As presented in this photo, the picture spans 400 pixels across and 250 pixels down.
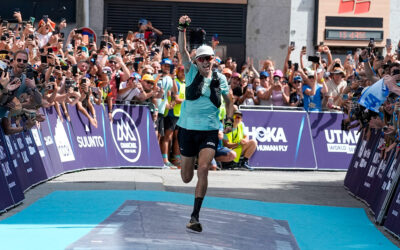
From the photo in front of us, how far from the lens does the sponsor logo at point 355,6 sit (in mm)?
31375

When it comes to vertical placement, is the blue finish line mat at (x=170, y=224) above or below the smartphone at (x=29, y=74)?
below

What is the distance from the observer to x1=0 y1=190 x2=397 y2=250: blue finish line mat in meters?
9.23

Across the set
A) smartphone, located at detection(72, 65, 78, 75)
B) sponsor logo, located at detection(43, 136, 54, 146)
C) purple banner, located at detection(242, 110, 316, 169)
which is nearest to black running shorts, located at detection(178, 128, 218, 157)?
sponsor logo, located at detection(43, 136, 54, 146)

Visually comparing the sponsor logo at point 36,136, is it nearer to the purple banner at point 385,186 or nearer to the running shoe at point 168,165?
the running shoe at point 168,165

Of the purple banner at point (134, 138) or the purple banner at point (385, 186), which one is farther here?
the purple banner at point (134, 138)

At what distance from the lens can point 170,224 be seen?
10.3 meters

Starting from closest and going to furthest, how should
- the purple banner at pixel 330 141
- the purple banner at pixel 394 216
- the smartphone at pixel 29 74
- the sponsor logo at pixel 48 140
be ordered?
1. the purple banner at pixel 394 216
2. the smartphone at pixel 29 74
3. the sponsor logo at pixel 48 140
4. the purple banner at pixel 330 141

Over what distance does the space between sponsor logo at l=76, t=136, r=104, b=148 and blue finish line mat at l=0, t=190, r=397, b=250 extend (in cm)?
416

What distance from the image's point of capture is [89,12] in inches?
1184

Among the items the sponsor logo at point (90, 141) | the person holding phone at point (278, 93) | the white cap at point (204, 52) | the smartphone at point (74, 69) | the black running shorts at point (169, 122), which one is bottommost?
the sponsor logo at point (90, 141)

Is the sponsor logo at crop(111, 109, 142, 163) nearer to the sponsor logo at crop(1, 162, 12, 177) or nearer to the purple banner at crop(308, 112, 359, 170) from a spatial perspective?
the purple banner at crop(308, 112, 359, 170)

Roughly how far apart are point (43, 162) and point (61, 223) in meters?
4.74

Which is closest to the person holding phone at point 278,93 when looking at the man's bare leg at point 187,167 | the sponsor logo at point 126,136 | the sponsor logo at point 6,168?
the sponsor logo at point 126,136

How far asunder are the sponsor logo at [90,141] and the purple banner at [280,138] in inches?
160
